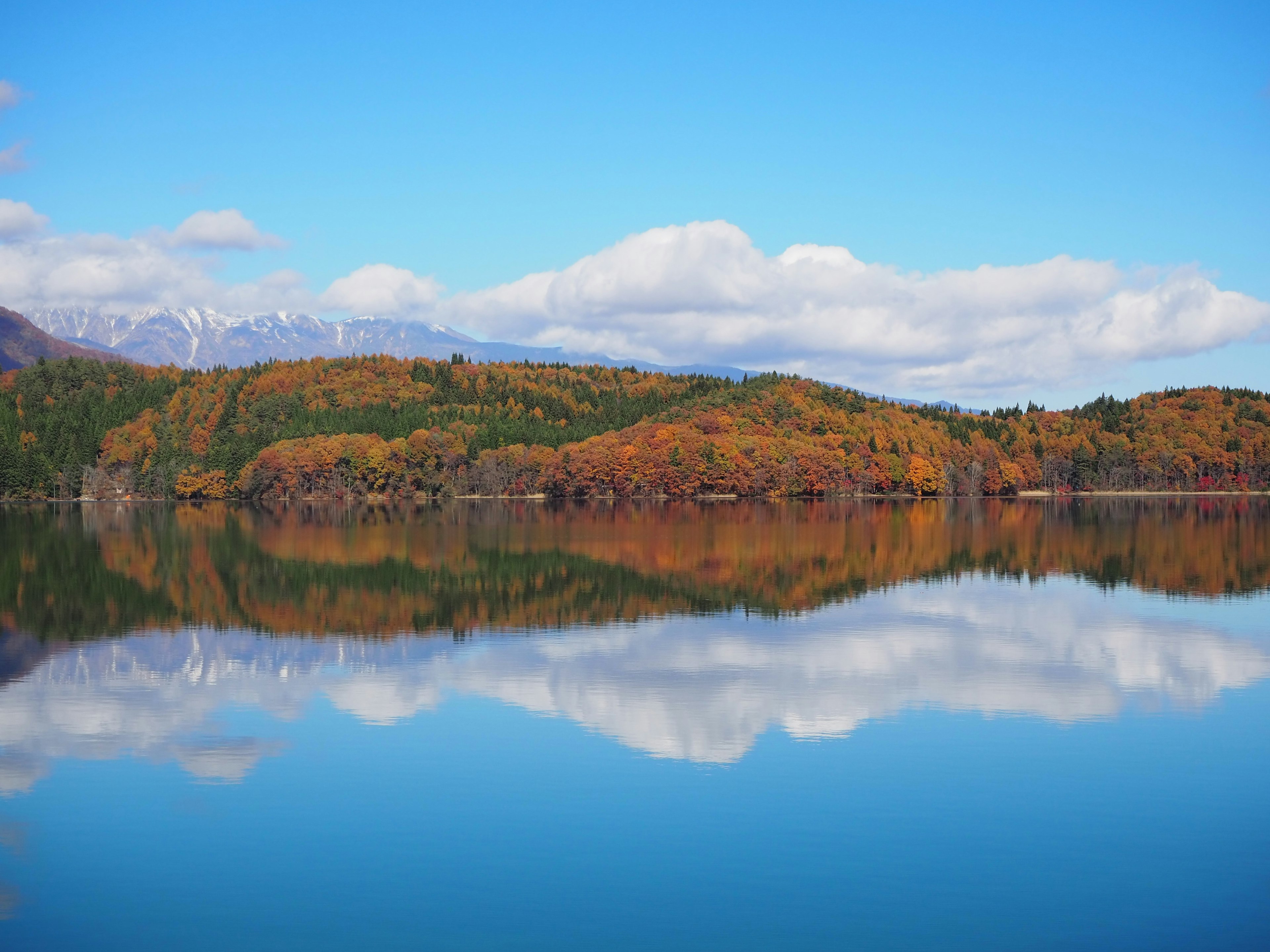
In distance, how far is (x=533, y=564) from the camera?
161ft

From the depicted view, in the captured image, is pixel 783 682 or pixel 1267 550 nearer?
pixel 783 682

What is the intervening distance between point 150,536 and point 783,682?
58.8 metres

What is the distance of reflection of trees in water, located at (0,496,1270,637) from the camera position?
34.7 metres

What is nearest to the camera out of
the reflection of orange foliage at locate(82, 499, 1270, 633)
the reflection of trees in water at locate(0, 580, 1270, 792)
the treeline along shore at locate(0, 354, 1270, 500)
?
the reflection of trees in water at locate(0, 580, 1270, 792)

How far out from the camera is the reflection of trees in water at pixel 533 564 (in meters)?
34.7

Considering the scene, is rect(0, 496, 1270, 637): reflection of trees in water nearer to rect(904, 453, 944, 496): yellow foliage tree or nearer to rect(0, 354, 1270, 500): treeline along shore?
rect(0, 354, 1270, 500): treeline along shore

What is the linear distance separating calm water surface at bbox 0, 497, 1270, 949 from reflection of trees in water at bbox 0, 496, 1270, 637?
1.77 feet

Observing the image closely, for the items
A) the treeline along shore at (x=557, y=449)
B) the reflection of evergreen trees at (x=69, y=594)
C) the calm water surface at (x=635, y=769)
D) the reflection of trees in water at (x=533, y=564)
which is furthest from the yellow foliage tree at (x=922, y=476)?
the calm water surface at (x=635, y=769)

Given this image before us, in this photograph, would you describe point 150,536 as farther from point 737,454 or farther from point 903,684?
point 737,454

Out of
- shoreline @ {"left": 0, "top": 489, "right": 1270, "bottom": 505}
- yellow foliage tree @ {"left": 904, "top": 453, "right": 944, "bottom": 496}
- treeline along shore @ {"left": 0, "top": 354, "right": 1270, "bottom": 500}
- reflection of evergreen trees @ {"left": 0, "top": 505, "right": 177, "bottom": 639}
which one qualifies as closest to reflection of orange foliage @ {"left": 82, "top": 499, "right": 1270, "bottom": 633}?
reflection of evergreen trees @ {"left": 0, "top": 505, "right": 177, "bottom": 639}

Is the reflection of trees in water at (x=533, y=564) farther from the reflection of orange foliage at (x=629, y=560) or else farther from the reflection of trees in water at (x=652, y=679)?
the reflection of trees in water at (x=652, y=679)

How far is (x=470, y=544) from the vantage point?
202 feet

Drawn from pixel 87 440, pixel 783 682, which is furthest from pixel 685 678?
pixel 87 440

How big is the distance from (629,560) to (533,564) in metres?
4.69
